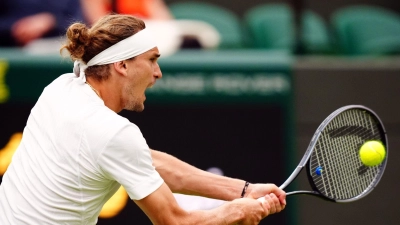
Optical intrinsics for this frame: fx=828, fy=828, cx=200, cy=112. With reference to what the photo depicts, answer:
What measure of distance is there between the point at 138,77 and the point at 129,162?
435 millimetres

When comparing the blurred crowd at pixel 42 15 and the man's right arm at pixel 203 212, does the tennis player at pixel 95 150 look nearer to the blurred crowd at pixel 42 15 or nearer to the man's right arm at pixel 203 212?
the man's right arm at pixel 203 212

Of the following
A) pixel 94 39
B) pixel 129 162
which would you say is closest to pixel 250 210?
pixel 129 162

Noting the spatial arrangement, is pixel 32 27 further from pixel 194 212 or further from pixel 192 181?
pixel 194 212

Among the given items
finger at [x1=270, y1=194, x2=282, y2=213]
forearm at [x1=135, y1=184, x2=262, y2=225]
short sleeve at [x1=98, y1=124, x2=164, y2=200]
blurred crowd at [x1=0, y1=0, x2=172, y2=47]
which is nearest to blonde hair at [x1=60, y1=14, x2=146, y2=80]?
short sleeve at [x1=98, y1=124, x2=164, y2=200]

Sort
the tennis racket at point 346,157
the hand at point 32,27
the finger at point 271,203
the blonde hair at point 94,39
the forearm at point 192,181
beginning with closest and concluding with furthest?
the blonde hair at point 94,39, the finger at point 271,203, the forearm at point 192,181, the tennis racket at point 346,157, the hand at point 32,27

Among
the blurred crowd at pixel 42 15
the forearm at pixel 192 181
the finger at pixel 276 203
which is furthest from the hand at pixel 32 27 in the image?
the finger at pixel 276 203

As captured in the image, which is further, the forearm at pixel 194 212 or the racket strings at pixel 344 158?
the racket strings at pixel 344 158

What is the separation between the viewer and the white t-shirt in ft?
10.2

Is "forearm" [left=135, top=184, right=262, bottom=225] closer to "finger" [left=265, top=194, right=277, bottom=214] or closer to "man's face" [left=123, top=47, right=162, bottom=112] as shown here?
"finger" [left=265, top=194, right=277, bottom=214]

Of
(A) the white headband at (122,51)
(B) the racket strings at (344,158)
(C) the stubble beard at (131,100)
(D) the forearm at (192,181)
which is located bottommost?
(D) the forearm at (192,181)

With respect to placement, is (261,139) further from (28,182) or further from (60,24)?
(28,182)

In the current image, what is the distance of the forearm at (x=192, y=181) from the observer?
3768mm

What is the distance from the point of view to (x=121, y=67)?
11.1 ft

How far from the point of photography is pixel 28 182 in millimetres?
3225
